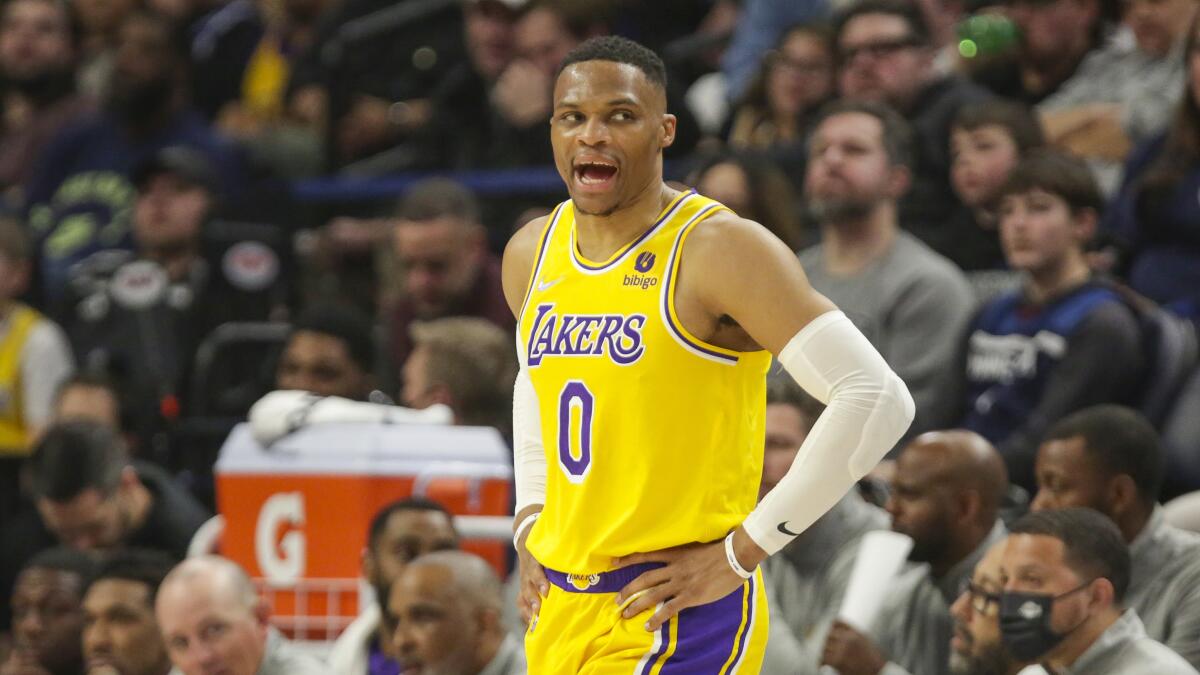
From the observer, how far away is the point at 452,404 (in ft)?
20.6

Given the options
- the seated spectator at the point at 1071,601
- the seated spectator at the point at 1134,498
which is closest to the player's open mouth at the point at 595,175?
the seated spectator at the point at 1071,601

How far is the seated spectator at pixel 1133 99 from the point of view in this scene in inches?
290

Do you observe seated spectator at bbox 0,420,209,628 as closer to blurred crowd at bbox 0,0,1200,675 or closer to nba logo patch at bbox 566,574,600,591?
blurred crowd at bbox 0,0,1200,675

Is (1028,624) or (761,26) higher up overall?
(761,26)

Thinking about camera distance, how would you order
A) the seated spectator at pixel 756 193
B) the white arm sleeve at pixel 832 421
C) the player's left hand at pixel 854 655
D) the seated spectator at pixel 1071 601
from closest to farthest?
the white arm sleeve at pixel 832 421 < the seated spectator at pixel 1071 601 < the player's left hand at pixel 854 655 < the seated spectator at pixel 756 193

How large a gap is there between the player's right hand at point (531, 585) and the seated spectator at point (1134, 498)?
189cm

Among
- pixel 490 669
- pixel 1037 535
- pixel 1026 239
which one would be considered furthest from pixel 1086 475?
pixel 490 669

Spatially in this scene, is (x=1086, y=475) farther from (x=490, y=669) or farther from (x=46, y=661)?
(x=46, y=661)

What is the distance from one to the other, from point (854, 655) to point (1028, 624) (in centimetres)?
53

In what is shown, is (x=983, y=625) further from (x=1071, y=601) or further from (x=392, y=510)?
(x=392, y=510)

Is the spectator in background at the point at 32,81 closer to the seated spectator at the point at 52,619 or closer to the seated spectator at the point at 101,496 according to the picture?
the seated spectator at the point at 101,496

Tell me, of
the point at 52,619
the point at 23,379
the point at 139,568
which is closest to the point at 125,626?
the point at 139,568

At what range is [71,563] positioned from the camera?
624 centimetres

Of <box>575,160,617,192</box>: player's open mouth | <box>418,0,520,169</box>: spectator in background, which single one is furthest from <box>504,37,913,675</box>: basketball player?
<box>418,0,520,169</box>: spectator in background
